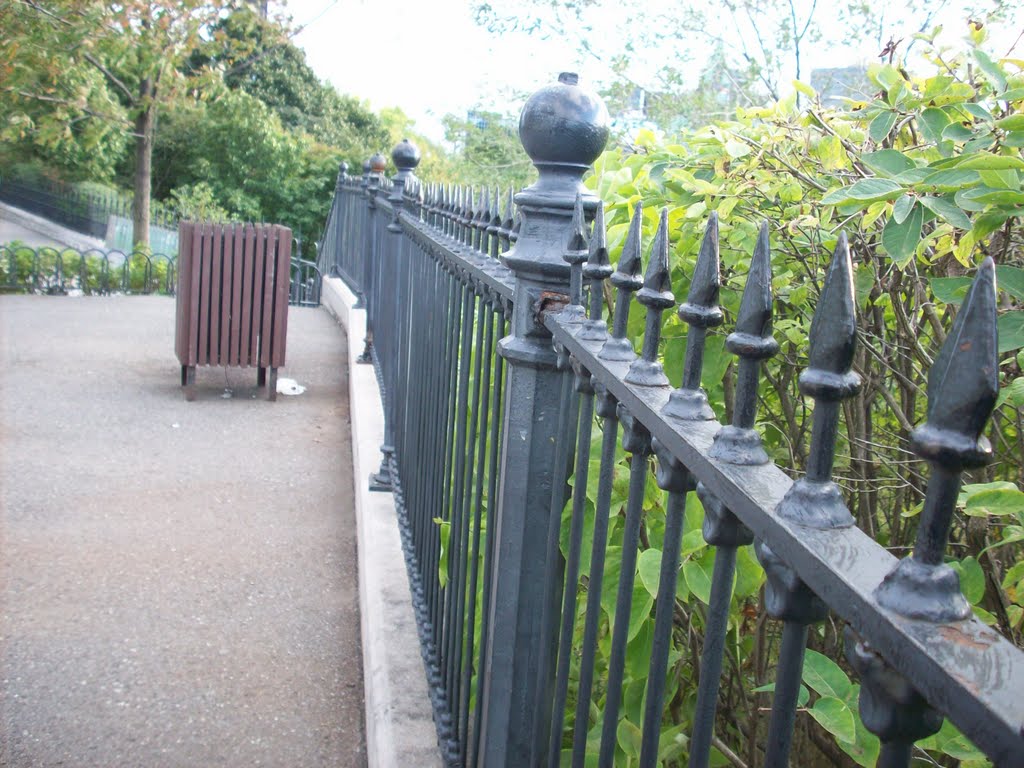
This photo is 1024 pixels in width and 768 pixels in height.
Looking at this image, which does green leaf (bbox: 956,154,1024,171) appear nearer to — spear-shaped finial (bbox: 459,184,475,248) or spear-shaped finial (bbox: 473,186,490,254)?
spear-shaped finial (bbox: 473,186,490,254)

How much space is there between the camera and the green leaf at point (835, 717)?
120 centimetres

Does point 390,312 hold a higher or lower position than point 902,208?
lower

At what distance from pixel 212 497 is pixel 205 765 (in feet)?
8.87

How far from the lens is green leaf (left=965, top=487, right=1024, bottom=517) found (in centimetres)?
138

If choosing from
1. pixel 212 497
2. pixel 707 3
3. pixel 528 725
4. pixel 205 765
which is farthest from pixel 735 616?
pixel 707 3

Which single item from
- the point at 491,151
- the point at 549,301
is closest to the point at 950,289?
the point at 549,301

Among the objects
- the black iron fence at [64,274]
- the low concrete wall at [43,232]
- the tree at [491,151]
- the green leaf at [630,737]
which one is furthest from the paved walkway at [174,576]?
the low concrete wall at [43,232]

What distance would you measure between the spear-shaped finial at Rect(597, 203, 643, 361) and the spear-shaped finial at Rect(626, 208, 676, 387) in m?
0.10

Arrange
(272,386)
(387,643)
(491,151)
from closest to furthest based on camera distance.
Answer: (387,643) < (272,386) < (491,151)

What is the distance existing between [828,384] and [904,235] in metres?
0.85

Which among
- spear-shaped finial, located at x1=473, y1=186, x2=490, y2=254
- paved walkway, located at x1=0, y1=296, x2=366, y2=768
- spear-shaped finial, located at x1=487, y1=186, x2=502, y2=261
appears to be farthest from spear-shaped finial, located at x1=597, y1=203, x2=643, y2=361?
paved walkway, located at x1=0, y1=296, x2=366, y2=768

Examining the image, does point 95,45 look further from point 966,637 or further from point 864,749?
point 966,637

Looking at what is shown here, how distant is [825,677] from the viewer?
1412 millimetres

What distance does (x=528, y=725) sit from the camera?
6.82 feet
